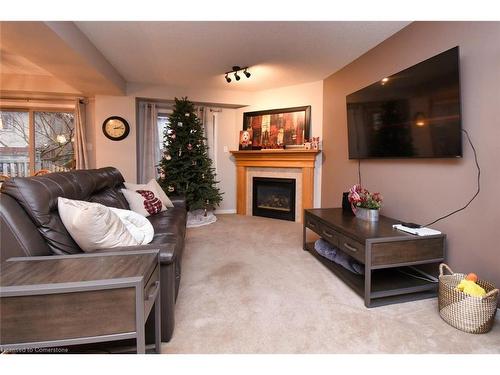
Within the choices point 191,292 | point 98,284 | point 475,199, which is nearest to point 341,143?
point 475,199

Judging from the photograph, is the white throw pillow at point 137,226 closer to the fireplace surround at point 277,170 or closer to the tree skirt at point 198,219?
the tree skirt at point 198,219

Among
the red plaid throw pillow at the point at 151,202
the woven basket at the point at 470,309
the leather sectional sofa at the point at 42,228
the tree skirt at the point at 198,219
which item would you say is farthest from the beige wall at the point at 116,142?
the woven basket at the point at 470,309

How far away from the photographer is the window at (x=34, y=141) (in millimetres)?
4188

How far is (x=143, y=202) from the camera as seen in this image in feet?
8.66

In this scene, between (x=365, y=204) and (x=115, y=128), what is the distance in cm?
393

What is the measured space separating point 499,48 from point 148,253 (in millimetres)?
2514

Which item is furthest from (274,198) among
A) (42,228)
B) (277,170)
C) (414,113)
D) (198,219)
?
(42,228)

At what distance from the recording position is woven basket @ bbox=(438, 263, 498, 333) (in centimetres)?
144

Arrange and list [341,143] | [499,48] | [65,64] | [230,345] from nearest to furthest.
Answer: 1. [230,345]
2. [499,48]
3. [65,64]
4. [341,143]

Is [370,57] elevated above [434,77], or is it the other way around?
[370,57]

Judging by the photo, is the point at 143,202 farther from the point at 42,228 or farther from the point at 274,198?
the point at 274,198

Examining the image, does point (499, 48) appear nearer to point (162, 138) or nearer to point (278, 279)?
point (278, 279)

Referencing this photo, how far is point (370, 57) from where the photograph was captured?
2873mm

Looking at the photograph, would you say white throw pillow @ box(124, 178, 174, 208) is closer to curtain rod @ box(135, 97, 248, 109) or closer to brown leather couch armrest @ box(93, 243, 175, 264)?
brown leather couch armrest @ box(93, 243, 175, 264)
